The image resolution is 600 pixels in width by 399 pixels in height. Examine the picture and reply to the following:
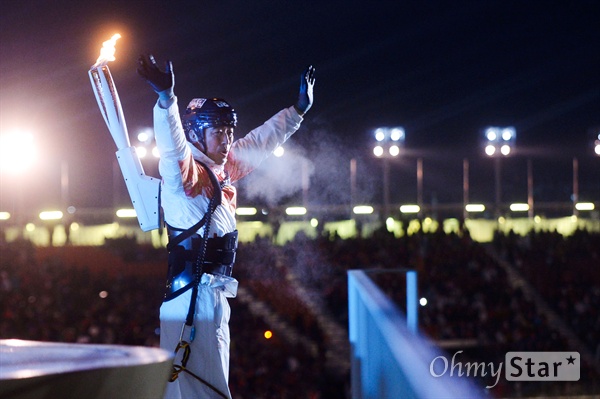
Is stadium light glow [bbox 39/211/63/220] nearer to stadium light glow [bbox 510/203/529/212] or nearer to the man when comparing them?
stadium light glow [bbox 510/203/529/212]

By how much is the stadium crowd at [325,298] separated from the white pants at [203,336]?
25.9ft

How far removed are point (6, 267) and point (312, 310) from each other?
20.7ft

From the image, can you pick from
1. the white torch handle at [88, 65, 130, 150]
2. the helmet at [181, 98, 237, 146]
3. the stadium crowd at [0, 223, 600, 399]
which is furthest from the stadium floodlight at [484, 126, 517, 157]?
the white torch handle at [88, 65, 130, 150]

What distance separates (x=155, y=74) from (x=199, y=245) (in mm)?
925

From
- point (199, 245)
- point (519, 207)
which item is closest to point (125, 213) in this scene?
point (519, 207)

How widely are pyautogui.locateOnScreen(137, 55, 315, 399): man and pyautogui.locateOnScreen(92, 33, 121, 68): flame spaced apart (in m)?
0.44

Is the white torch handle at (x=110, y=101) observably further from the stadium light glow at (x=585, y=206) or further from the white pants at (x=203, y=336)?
the stadium light glow at (x=585, y=206)

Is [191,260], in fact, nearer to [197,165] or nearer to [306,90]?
[197,165]

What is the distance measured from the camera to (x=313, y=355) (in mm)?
16047

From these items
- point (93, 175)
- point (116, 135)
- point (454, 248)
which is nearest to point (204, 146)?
point (116, 135)

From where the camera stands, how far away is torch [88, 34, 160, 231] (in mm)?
4117

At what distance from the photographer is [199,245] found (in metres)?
4.10

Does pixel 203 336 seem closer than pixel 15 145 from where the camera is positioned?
Yes

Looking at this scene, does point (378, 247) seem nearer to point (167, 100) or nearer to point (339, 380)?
point (339, 380)
